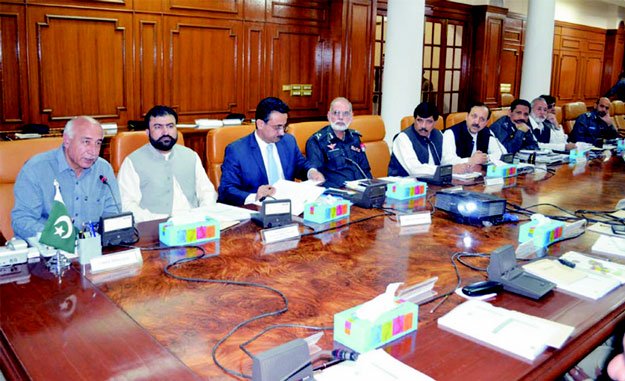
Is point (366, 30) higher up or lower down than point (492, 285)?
higher up

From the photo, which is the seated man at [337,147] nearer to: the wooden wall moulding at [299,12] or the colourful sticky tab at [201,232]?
the colourful sticky tab at [201,232]

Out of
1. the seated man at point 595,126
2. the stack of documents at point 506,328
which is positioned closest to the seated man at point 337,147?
A: the stack of documents at point 506,328

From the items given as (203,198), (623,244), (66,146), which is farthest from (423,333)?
(203,198)

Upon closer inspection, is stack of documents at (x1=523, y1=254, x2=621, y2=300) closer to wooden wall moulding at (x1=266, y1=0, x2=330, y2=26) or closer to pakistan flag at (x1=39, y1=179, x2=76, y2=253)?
pakistan flag at (x1=39, y1=179, x2=76, y2=253)

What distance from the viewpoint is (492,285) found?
Answer: 4.93 ft

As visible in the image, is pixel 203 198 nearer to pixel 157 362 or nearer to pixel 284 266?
pixel 284 266

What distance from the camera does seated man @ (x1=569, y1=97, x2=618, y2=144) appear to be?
6641 mm

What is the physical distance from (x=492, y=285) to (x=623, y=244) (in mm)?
779

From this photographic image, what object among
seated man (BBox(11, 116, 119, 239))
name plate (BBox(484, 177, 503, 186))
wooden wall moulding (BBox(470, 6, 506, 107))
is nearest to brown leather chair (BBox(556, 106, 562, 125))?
wooden wall moulding (BBox(470, 6, 506, 107))

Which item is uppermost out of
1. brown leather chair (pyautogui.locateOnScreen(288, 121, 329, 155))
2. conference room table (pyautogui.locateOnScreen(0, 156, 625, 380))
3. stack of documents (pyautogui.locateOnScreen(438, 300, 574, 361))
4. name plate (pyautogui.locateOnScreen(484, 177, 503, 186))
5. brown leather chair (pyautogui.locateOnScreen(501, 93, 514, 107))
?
brown leather chair (pyautogui.locateOnScreen(501, 93, 514, 107))

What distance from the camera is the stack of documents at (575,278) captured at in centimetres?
154

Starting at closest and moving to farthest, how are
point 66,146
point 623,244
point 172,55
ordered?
point 623,244 → point 66,146 → point 172,55

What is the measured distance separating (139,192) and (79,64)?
2338mm

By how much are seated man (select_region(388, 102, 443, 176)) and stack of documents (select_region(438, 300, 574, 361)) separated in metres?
2.40
